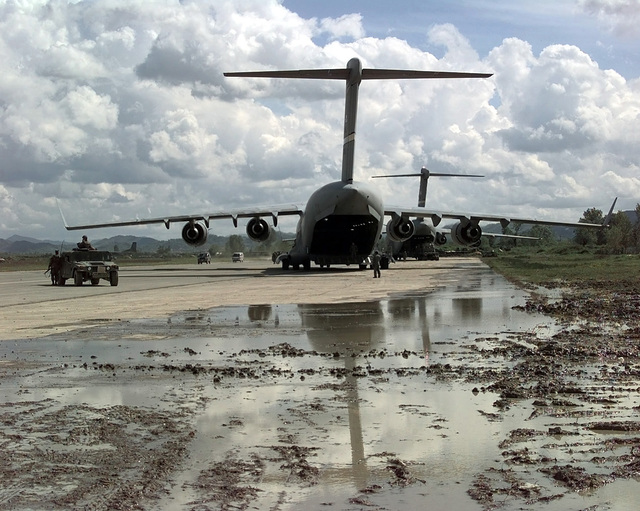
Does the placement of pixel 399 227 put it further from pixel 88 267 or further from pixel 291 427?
pixel 291 427

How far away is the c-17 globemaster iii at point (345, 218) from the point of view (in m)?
40.2

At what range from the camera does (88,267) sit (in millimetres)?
34281

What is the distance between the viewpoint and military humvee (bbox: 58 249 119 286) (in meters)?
34.3

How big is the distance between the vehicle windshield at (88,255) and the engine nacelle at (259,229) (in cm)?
1451

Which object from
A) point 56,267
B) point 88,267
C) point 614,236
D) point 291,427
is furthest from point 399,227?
point 614,236

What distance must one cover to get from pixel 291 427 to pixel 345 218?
35.5 meters

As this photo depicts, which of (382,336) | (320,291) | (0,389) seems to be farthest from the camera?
(320,291)

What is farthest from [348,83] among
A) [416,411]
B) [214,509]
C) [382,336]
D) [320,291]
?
[214,509]

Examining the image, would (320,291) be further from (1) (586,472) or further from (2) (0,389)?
(1) (586,472)

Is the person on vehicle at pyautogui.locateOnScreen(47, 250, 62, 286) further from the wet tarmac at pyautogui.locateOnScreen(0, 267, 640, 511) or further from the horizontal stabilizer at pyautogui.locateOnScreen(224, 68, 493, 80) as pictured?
the wet tarmac at pyautogui.locateOnScreen(0, 267, 640, 511)

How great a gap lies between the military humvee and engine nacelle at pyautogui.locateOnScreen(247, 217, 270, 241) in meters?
14.5

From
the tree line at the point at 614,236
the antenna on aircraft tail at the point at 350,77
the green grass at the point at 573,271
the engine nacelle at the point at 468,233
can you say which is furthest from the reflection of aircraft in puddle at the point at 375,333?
the tree line at the point at 614,236

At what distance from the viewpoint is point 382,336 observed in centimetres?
1394

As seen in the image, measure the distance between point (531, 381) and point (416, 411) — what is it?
208 cm
